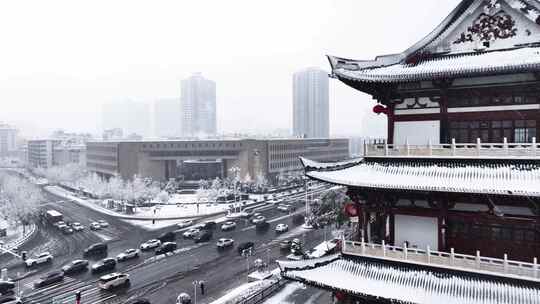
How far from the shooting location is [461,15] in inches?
701

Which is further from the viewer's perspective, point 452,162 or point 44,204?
point 44,204

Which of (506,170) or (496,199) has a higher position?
(506,170)

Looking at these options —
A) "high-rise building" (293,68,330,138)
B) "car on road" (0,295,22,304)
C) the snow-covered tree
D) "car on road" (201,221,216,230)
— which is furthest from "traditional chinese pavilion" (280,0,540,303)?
"high-rise building" (293,68,330,138)

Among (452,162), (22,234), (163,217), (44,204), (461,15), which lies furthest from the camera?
(44,204)

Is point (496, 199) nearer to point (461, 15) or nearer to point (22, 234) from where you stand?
point (461, 15)

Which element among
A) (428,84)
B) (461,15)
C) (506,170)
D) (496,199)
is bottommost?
(496,199)

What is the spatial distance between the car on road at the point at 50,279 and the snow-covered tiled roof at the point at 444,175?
3376 centimetres

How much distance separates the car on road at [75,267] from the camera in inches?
1652

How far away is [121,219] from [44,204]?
2729 cm

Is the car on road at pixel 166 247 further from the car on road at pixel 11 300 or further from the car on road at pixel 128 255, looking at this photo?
the car on road at pixel 11 300

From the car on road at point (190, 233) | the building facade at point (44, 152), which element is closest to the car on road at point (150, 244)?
the car on road at point (190, 233)

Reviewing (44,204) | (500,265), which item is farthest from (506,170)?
(44,204)

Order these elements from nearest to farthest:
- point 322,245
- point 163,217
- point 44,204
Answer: point 322,245
point 163,217
point 44,204

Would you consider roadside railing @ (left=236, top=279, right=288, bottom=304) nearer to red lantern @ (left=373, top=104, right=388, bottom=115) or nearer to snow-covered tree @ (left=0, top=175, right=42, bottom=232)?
red lantern @ (left=373, top=104, right=388, bottom=115)
